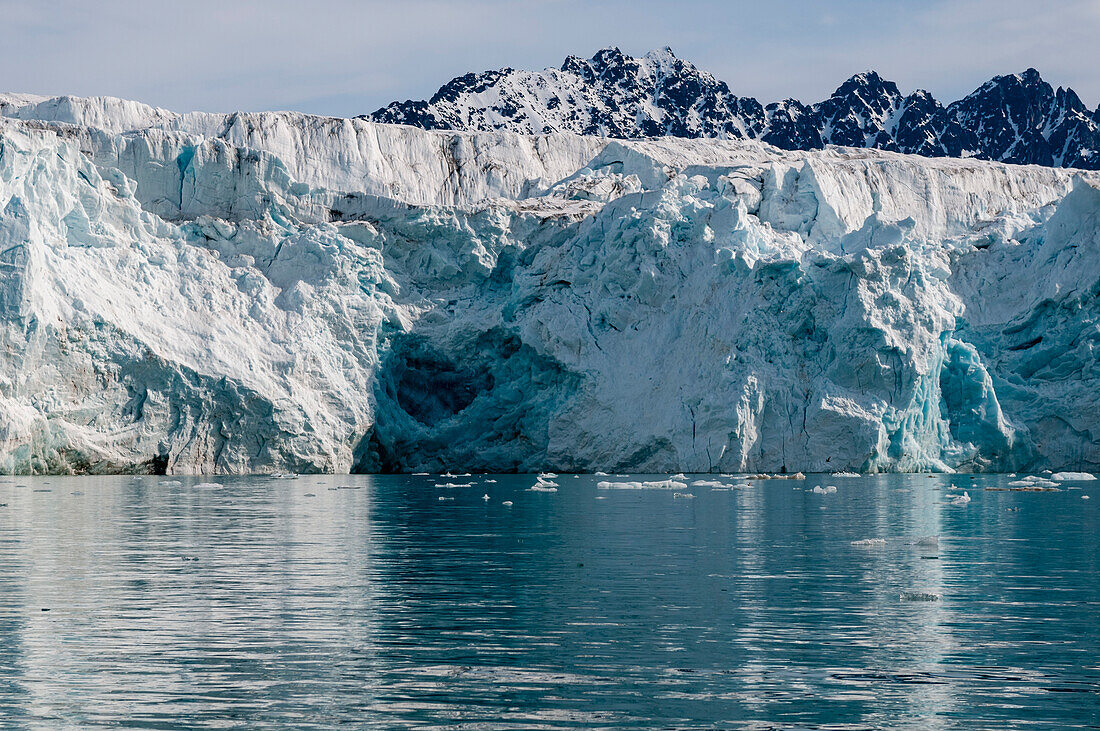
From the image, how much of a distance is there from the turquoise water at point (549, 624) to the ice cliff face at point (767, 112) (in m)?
92.3

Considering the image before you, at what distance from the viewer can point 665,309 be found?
53.2 meters

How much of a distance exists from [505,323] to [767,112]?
248ft

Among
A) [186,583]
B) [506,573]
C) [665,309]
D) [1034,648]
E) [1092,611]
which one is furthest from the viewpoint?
[665,309]

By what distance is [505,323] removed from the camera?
53812 millimetres

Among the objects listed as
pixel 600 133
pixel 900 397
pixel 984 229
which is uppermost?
pixel 600 133

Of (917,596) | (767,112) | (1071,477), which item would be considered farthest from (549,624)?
(767,112)

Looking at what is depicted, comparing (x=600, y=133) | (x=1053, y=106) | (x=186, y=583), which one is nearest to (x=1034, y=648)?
(x=186, y=583)

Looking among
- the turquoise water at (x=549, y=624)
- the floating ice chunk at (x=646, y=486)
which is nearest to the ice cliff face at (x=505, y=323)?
the floating ice chunk at (x=646, y=486)

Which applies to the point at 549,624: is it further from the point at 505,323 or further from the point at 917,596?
the point at 505,323

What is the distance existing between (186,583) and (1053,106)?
11923 cm

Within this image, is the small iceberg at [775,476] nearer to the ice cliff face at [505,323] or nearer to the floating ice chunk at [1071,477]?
the ice cliff face at [505,323]

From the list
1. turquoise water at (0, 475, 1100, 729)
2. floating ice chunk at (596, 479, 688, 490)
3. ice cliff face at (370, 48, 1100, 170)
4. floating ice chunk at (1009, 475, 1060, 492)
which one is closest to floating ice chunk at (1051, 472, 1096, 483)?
floating ice chunk at (1009, 475, 1060, 492)

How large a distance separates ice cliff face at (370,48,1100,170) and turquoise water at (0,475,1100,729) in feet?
303

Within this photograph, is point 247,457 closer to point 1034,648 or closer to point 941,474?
point 941,474
